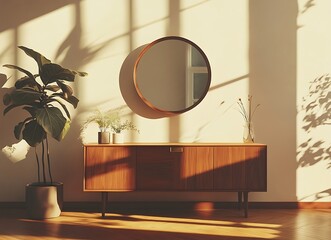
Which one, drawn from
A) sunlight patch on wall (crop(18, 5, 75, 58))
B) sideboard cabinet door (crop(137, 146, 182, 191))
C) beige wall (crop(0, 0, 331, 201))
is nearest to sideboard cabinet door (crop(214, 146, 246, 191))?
sideboard cabinet door (crop(137, 146, 182, 191))

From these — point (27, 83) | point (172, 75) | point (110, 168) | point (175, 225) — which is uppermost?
point (172, 75)

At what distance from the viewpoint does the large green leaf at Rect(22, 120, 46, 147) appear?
3955mm

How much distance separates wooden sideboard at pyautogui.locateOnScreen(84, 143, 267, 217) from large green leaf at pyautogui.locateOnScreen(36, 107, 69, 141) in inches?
13.9

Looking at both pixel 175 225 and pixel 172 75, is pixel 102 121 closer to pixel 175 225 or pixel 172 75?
pixel 172 75

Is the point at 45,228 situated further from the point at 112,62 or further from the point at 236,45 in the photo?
the point at 236,45

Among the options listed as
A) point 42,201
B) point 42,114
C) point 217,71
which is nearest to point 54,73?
point 42,114

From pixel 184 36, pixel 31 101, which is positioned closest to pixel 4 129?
pixel 31 101

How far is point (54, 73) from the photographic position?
4023mm

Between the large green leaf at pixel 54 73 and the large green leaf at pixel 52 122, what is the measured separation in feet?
0.89

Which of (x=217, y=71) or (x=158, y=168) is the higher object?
(x=217, y=71)

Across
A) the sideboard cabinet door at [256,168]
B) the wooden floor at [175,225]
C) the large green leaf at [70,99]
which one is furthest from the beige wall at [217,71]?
the sideboard cabinet door at [256,168]

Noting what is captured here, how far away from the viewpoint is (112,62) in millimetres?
4531

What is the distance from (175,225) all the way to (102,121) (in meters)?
1.15

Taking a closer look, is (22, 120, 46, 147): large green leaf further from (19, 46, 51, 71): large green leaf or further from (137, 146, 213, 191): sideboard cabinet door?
(137, 146, 213, 191): sideboard cabinet door
